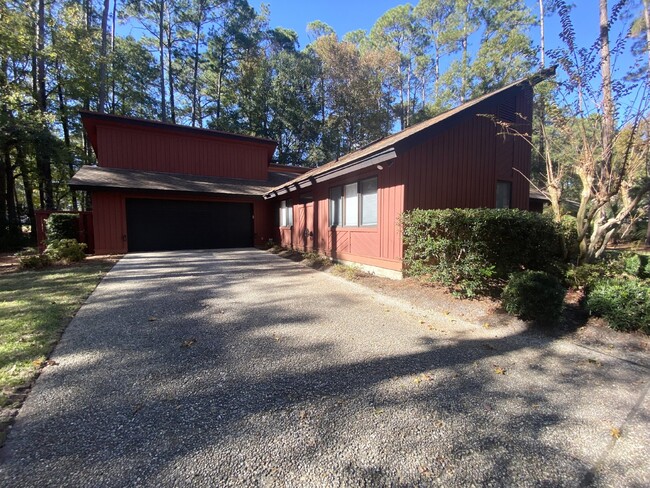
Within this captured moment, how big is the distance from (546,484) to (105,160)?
16.6 meters

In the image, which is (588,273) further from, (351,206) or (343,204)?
(343,204)

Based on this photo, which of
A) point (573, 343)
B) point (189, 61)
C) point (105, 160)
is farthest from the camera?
point (189, 61)

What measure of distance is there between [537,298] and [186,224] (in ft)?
41.5

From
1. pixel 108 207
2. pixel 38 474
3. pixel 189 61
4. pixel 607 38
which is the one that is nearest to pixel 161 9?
pixel 189 61

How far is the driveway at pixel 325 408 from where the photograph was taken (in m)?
1.66

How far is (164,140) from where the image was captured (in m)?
13.9

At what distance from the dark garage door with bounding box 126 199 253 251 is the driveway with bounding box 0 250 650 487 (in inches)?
355

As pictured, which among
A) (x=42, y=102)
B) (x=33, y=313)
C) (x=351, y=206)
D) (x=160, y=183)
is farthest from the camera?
(x=42, y=102)

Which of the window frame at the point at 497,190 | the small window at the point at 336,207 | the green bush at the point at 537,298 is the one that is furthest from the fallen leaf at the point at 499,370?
the window frame at the point at 497,190

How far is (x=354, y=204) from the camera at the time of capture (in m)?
8.23

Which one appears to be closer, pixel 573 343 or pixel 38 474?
pixel 38 474

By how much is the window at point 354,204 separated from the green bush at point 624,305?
447 cm

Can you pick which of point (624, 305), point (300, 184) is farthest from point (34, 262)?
point (624, 305)

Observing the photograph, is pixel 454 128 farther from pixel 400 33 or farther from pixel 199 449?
pixel 400 33
